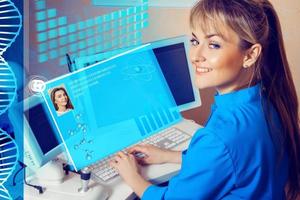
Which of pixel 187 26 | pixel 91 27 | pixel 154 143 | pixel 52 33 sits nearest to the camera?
pixel 52 33

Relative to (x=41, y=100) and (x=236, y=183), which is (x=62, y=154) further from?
(x=236, y=183)

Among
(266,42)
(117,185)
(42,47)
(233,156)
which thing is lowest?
(117,185)

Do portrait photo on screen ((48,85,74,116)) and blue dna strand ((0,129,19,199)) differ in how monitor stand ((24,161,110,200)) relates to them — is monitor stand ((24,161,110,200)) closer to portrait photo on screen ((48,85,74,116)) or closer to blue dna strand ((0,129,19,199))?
blue dna strand ((0,129,19,199))

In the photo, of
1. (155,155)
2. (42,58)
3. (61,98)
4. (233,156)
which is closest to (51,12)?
(42,58)

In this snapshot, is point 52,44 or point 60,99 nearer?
point 60,99

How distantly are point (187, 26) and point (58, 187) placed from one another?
0.80 metres

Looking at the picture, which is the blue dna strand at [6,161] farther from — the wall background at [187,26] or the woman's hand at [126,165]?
the wall background at [187,26]

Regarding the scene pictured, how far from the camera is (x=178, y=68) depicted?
4.61 feet

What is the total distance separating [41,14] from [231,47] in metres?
0.55

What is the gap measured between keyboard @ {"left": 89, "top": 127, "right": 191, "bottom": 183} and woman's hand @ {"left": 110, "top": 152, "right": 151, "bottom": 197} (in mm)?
29

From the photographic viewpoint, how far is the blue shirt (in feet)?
2.81

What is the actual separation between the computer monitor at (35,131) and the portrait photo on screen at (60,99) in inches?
1.7

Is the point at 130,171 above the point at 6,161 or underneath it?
underneath

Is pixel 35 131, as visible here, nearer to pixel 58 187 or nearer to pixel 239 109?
pixel 58 187
